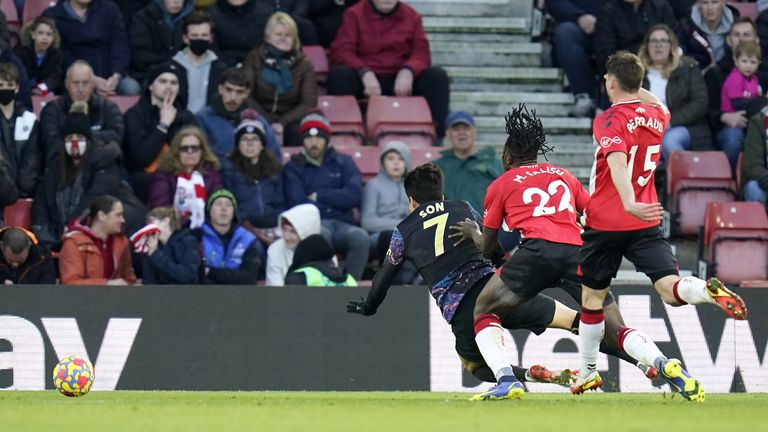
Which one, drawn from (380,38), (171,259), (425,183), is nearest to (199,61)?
(380,38)

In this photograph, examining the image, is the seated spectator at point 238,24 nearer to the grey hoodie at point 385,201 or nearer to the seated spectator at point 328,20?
the seated spectator at point 328,20

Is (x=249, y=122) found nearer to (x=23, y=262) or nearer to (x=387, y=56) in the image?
(x=387, y=56)

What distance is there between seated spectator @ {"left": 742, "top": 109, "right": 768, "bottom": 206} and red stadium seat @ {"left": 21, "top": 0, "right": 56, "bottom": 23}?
7.72 meters

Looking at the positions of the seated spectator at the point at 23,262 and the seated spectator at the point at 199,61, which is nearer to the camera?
the seated spectator at the point at 23,262

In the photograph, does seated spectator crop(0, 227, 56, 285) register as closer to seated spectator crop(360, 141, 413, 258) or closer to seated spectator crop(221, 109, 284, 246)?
seated spectator crop(221, 109, 284, 246)

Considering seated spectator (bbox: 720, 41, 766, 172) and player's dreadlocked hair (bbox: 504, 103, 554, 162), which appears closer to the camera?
player's dreadlocked hair (bbox: 504, 103, 554, 162)

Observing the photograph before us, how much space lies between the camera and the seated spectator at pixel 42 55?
15945 mm

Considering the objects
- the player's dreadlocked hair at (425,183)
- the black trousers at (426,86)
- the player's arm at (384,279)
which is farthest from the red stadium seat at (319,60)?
the player's arm at (384,279)

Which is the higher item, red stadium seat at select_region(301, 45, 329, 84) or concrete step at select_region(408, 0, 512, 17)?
concrete step at select_region(408, 0, 512, 17)

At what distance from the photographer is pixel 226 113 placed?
51.8 feet

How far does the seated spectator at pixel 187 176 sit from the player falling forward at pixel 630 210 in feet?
19.9

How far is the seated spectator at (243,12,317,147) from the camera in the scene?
53.2 feet

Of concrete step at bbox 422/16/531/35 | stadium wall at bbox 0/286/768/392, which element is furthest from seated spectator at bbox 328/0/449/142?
stadium wall at bbox 0/286/768/392

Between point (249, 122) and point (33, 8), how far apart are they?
3.42m
